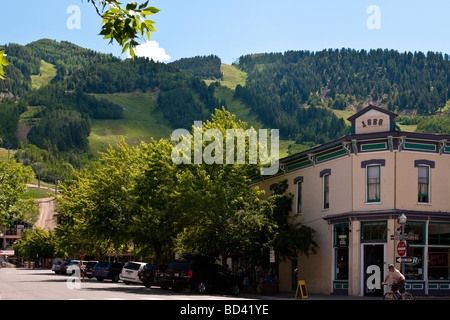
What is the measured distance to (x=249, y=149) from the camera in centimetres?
4131

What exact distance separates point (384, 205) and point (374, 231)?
1542 mm

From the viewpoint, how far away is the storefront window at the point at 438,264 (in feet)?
112

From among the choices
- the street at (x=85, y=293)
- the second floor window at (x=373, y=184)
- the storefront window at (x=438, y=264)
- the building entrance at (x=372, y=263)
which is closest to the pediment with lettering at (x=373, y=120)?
the second floor window at (x=373, y=184)

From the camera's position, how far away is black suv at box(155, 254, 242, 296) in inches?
1351

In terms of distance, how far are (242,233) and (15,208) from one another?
14.8 metres

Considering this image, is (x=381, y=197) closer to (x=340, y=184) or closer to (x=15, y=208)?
(x=340, y=184)

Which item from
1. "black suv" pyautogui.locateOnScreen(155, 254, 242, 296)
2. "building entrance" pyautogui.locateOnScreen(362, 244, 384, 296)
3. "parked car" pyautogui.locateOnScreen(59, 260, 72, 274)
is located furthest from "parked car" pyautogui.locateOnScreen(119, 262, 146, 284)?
"parked car" pyautogui.locateOnScreen(59, 260, 72, 274)

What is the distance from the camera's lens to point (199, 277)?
34.4 meters

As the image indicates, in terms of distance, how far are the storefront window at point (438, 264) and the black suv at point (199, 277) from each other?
10929 millimetres

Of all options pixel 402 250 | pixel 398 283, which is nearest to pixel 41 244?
pixel 402 250

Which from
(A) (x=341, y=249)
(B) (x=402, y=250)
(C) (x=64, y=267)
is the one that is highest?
(B) (x=402, y=250)

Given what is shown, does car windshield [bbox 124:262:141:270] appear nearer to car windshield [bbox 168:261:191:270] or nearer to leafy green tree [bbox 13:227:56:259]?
car windshield [bbox 168:261:191:270]

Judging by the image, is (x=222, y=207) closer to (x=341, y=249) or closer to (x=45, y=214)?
(x=341, y=249)
